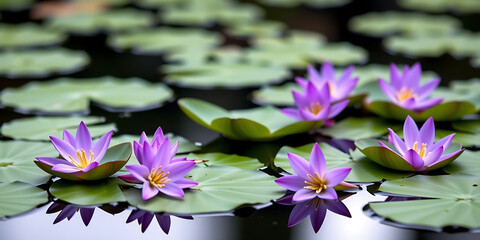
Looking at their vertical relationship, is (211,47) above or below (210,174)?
above

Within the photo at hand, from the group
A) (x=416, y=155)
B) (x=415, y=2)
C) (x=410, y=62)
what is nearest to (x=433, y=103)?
(x=416, y=155)

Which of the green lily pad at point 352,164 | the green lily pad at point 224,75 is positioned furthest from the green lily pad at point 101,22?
the green lily pad at point 352,164

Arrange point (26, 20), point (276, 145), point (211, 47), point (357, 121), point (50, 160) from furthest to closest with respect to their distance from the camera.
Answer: point (26, 20) < point (211, 47) < point (357, 121) < point (276, 145) < point (50, 160)

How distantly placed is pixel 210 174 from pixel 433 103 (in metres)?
0.68

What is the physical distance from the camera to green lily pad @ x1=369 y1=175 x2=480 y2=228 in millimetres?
1104

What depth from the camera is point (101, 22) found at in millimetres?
3180

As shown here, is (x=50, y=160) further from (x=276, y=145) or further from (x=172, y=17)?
(x=172, y=17)

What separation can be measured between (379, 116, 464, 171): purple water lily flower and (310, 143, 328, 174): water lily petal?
170mm

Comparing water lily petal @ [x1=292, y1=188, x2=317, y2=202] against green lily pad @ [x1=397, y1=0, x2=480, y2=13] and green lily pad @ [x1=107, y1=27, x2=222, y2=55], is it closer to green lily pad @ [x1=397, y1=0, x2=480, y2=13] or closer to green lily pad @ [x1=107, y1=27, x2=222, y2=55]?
green lily pad @ [x1=107, y1=27, x2=222, y2=55]

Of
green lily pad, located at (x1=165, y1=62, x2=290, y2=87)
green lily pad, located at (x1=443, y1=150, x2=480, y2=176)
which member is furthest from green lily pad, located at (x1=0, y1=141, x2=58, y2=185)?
green lily pad, located at (x1=443, y1=150, x2=480, y2=176)

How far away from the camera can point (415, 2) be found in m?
3.80

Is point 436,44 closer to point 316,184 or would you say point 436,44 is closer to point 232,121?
point 232,121

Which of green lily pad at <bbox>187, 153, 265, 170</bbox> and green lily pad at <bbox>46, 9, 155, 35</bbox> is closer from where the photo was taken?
green lily pad at <bbox>187, 153, 265, 170</bbox>

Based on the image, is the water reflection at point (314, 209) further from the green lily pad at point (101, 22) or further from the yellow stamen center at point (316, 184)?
the green lily pad at point (101, 22)
